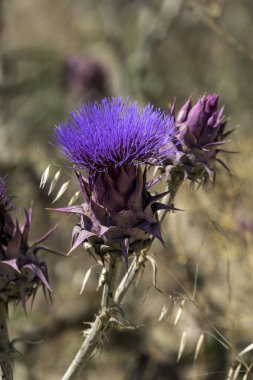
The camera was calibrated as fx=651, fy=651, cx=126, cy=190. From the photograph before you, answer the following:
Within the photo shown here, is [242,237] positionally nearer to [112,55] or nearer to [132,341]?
[132,341]

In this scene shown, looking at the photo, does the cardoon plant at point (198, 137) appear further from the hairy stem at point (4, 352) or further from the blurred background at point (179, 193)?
the hairy stem at point (4, 352)

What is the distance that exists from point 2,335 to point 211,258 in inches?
87.5

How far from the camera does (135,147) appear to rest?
227 centimetres

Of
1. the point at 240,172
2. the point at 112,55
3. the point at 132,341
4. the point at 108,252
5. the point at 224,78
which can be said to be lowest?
the point at 132,341

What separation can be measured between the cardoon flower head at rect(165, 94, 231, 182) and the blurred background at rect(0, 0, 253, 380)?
0.83ft

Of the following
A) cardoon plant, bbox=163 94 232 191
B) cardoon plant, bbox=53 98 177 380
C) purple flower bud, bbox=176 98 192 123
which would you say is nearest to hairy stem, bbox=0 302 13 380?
cardoon plant, bbox=53 98 177 380

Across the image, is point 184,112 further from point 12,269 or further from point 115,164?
point 12,269

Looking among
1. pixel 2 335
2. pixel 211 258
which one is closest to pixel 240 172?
pixel 211 258

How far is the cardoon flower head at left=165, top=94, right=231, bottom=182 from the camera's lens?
266cm

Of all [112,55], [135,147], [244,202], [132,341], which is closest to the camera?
[135,147]

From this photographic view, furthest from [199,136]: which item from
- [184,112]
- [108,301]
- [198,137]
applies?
[108,301]

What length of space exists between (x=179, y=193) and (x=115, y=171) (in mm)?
2264

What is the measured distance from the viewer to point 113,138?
7.37 feet

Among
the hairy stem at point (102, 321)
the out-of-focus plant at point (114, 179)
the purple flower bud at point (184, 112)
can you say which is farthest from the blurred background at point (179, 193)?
the purple flower bud at point (184, 112)
